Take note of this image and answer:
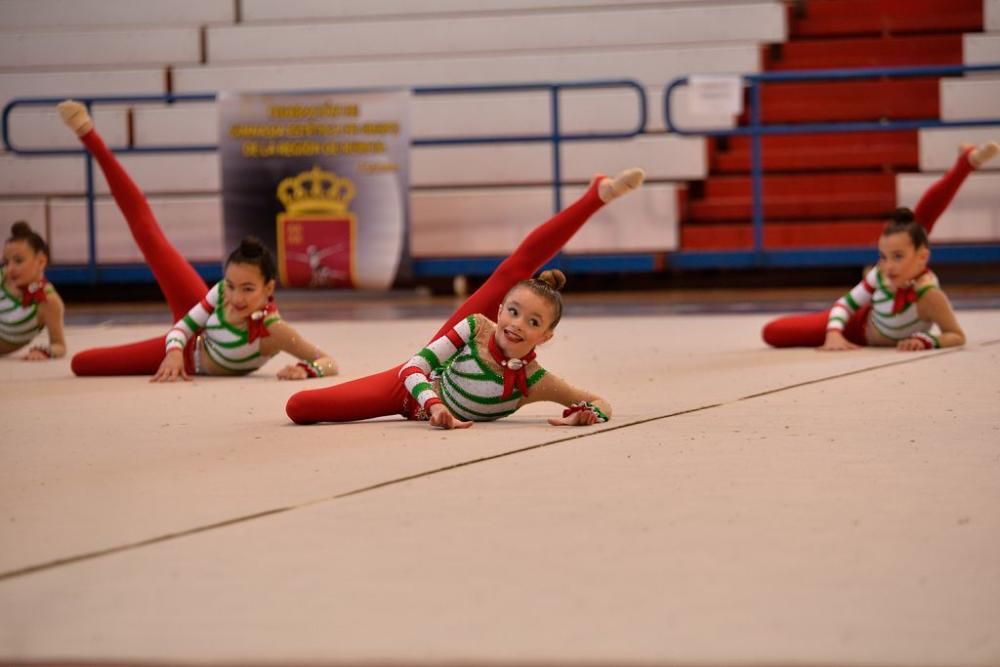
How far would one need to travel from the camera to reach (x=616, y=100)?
8.41 metres

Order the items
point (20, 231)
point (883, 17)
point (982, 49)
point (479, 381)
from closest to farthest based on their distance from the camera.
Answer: point (479, 381) < point (20, 231) < point (982, 49) < point (883, 17)

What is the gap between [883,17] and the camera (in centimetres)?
905

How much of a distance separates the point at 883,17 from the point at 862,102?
697 millimetres

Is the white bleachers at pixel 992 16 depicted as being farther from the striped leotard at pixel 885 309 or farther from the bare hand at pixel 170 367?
the bare hand at pixel 170 367

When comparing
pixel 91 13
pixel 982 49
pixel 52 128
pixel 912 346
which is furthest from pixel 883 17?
pixel 52 128

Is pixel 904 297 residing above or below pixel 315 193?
below

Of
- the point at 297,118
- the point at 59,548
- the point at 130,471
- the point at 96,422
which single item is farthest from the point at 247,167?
the point at 59,548

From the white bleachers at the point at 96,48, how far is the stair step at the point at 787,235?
3.44 m

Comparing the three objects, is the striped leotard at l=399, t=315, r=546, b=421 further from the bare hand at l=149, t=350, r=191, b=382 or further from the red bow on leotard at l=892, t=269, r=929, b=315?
the red bow on leotard at l=892, t=269, r=929, b=315

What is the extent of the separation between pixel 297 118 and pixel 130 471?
5.39 meters

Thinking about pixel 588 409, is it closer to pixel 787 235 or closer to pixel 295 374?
pixel 295 374

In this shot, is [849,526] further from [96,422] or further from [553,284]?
[96,422]

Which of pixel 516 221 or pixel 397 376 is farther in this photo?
pixel 516 221

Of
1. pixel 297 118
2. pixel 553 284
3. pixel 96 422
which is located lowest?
pixel 96 422
